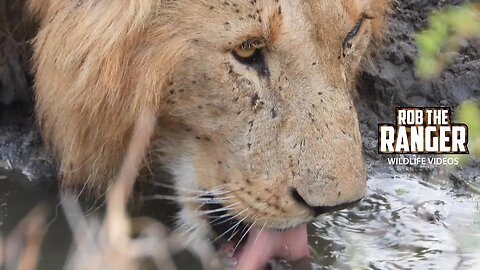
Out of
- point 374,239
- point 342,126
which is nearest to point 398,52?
point 374,239

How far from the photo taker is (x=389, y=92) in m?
4.82

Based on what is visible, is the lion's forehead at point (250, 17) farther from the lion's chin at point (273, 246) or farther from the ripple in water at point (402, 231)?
the ripple in water at point (402, 231)

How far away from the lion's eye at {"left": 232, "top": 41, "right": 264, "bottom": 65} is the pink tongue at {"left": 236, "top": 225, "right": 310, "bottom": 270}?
1.74 feet

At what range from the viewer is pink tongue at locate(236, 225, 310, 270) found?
344 cm

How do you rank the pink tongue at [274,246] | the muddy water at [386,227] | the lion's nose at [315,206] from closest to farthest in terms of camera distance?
1. the lion's nose at [315,206]
2. the pink tongue at [274,246]
3. the muddy water at [386,227]

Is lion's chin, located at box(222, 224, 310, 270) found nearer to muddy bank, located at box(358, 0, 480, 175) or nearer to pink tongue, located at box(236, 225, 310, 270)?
pink tongue, located at box(236, 225, 310, 270)

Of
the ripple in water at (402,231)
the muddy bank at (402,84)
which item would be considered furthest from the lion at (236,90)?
the muddy bank at (402,84)

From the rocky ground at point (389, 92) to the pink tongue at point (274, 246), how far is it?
1082 mm

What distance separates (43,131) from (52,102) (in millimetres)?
387

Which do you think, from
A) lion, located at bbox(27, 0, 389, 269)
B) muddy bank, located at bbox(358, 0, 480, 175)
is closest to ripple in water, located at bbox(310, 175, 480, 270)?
muddy bank, located at bbox(358, 0, 480, 175)

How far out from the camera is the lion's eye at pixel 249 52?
328cm

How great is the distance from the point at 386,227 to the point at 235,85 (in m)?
1.14

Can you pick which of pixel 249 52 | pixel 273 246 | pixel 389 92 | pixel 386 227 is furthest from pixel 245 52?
pixel 389 92

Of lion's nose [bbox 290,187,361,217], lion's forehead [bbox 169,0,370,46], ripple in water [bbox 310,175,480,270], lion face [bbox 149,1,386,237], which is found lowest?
ripple in water [bbox 310,175,480,270]
